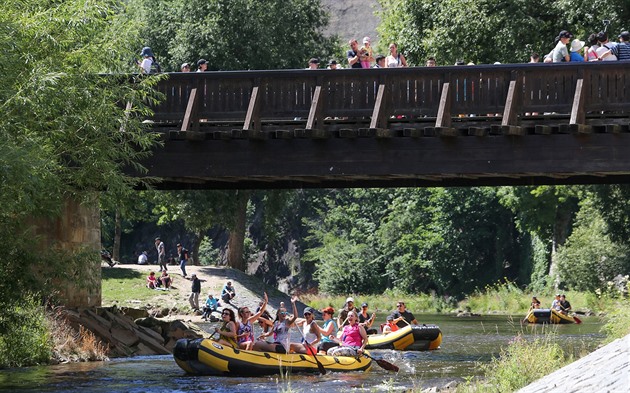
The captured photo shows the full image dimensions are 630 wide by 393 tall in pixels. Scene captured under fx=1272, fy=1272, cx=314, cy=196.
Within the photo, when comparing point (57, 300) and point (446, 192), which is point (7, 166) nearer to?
point (57, 300)

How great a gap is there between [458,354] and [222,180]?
298 inches

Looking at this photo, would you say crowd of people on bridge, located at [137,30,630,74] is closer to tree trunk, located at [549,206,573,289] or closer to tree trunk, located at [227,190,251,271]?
tree trunk, located at [227,190,251,271]

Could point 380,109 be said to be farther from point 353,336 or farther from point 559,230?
point 559,230

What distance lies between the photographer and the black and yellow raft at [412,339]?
3291cm

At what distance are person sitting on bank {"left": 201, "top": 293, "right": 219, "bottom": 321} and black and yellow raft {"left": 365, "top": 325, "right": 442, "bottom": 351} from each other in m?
13.4

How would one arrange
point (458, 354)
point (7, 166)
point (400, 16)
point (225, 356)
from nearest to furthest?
1. point (7, 166)
2. point (225, 356)
3. point (458, 354)
4. point (400, 16)

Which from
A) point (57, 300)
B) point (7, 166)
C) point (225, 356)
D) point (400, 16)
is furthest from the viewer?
point (400, 16)

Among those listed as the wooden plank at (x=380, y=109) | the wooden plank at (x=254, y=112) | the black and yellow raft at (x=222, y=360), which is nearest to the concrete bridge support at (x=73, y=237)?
the black and yellow raft at (x=222, y=360)

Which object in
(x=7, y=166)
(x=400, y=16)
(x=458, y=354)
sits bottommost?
(x=458, y=354)

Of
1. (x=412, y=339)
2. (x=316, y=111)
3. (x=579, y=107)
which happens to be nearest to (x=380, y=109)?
(x=316, y=111)

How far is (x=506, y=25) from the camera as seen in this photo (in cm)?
4075

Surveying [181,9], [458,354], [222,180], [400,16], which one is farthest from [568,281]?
[222,180]

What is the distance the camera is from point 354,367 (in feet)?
87.4

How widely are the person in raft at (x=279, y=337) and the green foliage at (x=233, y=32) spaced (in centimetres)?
2675
